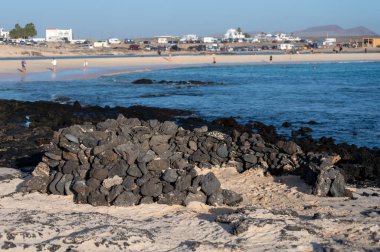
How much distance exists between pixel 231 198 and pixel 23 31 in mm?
157708

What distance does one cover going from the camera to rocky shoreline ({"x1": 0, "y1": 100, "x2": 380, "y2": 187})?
39.1ft

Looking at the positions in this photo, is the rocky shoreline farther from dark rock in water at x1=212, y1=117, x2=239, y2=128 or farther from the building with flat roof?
the building with flat roof

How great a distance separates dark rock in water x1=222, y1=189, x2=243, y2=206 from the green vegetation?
158 metres

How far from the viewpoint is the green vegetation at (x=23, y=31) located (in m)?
157

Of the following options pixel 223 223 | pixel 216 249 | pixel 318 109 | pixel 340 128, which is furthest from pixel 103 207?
pixel 318 109

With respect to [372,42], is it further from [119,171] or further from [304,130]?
[119,171]

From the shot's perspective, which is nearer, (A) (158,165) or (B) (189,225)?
(B) (189,225)

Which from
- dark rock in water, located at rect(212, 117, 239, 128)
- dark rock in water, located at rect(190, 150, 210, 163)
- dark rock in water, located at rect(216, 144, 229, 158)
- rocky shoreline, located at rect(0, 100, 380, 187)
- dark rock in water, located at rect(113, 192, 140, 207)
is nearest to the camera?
dark rock in water, located at rect(113, 192, 140, 207)

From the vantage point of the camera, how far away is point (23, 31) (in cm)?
15662

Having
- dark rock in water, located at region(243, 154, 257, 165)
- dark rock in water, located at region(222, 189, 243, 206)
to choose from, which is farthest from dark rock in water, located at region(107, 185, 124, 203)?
dark rock in water, located at region(243, 154, 257, 165)

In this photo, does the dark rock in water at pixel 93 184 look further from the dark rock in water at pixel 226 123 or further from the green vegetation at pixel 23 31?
the green vegetation at pixel 23 31

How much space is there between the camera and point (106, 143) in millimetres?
9758

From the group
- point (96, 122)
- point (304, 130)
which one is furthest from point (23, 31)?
point (304, 130)

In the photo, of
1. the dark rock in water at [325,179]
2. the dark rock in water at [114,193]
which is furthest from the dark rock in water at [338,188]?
the dark rock in water at [114,193]
